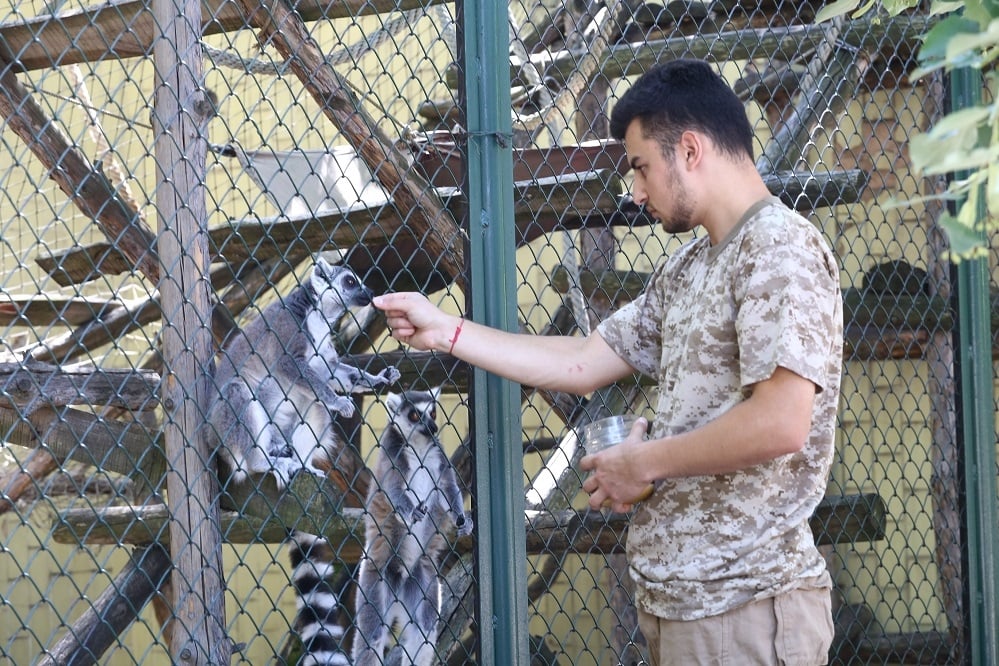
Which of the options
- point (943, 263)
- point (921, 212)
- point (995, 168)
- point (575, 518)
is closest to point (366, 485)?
point (575, 518)

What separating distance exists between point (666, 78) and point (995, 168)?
1.18 meters

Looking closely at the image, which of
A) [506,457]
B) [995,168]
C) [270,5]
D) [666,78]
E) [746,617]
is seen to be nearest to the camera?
[995,168]

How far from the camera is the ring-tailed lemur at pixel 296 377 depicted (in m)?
4.64

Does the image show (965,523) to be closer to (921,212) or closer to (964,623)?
(964,623)

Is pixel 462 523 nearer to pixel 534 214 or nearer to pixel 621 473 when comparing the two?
pixel 534 214

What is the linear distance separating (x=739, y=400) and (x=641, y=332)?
16.6 inches

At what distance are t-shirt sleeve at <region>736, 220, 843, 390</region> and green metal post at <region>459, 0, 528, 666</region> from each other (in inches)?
35.4

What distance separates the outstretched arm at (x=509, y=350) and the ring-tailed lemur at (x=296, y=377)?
1.65m

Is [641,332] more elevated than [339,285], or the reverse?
[339,285]

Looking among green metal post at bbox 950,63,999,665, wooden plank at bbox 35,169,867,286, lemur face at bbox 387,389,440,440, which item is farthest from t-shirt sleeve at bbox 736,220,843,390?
lemur face at bbox 387,389,440,440

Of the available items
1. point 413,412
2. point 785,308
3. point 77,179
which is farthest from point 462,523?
point 785,308

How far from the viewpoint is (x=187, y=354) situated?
3.24 meters

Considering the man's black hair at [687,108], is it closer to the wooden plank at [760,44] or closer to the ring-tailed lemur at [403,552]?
the wooden plank at [760,44]

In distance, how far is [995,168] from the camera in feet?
4.57
